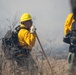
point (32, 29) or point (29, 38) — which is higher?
point (32, 29)

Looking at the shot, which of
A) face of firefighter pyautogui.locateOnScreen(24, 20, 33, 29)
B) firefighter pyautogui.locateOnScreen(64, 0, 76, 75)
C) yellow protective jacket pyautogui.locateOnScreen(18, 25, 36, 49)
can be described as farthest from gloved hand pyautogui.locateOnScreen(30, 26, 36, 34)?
firefighter pyautogui.locateOnScreen(64, 0, 76, 75)

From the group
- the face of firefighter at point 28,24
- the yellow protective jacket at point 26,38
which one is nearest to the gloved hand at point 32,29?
the yellow protective jacket at point 26,38

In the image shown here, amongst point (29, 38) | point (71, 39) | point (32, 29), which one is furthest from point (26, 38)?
point (71, 39)

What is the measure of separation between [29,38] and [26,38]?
0.07m

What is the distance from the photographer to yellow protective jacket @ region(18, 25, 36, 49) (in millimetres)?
8258

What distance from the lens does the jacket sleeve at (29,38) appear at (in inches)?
324

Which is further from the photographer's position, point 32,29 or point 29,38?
point 29,38

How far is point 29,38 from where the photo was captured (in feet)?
27.2

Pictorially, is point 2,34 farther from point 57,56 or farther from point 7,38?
point 57,56

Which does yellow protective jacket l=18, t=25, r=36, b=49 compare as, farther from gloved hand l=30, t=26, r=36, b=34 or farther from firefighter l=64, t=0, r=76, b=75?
firefighter l=64, t=0, r=76, b=75

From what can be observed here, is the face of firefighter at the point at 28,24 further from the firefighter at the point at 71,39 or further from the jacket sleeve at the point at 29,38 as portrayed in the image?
the firefighter at the point at 71,39

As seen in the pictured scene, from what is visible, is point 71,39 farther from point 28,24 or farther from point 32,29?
point 28,24

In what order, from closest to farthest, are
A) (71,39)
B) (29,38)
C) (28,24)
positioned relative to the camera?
(71,39) → (29,38) → (28,24)

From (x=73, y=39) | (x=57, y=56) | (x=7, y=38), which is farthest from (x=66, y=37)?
(x=57, y=56)
